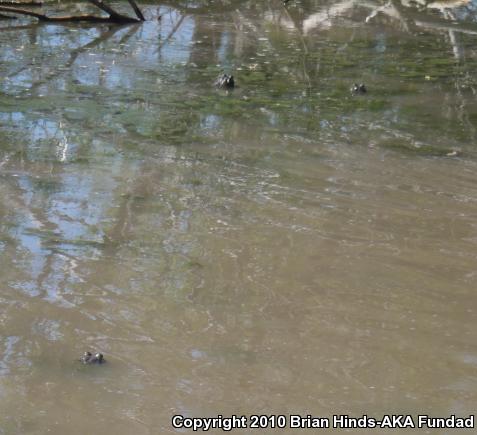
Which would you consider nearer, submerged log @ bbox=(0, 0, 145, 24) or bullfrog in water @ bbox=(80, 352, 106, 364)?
bullfrog in water @ bbox=(80, 352, 106, 364)

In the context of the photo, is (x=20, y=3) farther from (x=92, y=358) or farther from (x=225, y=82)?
(x=92, y=358)

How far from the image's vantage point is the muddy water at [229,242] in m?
4.12

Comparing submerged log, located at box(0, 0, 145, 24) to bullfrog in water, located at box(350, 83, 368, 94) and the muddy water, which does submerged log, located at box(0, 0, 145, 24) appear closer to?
the muddy water

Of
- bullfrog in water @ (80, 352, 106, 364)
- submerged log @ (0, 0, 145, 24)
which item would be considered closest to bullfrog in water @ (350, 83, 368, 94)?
submerged log @ (0, 0, 145, 24)

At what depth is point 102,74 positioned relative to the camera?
9.84m

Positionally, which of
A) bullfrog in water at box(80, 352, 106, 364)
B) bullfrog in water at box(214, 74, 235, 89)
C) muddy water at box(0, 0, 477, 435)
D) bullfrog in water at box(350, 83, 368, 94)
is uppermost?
bullfrog in water at box(350, 83, 368, 94)

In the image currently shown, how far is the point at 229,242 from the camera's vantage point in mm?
5645

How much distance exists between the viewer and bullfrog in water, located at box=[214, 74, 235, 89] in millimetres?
9438

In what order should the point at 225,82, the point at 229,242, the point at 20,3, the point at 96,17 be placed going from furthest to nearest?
the point at 20,3, the point at 96,17, the point at 225,82, the point at 229,242

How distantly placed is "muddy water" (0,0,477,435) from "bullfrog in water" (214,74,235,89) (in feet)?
0.38

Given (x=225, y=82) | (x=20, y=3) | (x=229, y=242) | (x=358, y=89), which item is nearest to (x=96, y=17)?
(x=20, y=3)

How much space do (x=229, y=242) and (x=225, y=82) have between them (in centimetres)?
410

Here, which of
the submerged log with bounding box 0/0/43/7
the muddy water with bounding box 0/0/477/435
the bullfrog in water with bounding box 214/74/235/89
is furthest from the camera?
the submerged log with bounding box 0/0/43/7

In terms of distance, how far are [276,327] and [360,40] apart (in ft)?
28.8
